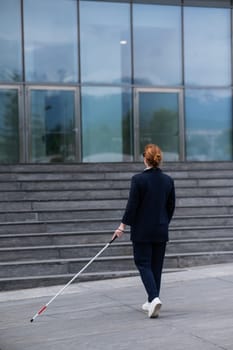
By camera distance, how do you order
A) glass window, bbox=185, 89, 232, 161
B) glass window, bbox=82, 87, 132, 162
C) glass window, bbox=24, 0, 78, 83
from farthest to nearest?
1. glass window, bbox=185, 89, 232, 161
2. glass window, bbox=82, 87, 132, 162
3. glass window, bbox=24, 0, 78, 83

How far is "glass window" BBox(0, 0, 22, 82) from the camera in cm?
1673

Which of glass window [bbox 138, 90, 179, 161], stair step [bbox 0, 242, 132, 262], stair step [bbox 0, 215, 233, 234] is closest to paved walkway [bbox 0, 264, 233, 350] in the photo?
stair step [bbox 0, 242, 132, 262]

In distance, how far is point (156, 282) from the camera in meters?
6.77

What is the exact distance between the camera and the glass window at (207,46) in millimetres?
18219

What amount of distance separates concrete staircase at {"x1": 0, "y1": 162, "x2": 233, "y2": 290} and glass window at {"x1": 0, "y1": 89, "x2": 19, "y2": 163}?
7.38 feet

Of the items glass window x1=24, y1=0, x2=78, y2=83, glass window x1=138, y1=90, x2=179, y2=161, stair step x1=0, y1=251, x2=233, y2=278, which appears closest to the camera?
stair step x1=0, y1=251, x2=233, y2=278

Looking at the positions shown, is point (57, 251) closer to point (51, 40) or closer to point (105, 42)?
point (51, 40)

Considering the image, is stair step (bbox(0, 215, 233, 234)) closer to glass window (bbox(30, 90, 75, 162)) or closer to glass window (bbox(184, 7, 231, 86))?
glass window (bbox(30, 90, 75, 162))

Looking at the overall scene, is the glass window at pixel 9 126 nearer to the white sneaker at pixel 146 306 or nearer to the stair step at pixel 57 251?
the stair step at pixel 57 251

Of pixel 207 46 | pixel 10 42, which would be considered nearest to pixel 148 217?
pixel 10 42

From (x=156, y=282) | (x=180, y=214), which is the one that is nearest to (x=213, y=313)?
(x=156, y=282)

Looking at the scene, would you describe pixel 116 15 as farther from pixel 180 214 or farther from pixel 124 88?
pixel 180 214

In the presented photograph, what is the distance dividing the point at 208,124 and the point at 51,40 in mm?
5318

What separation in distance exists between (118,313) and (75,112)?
10.9 meters
